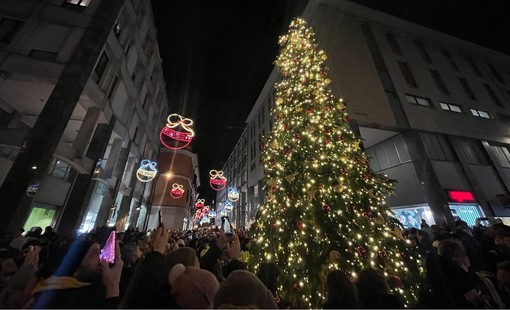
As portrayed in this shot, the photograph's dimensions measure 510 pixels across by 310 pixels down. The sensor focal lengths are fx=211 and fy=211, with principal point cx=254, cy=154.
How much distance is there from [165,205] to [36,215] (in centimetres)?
2182

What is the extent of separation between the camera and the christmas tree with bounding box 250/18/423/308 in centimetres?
406

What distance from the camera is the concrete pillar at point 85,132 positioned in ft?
41.8

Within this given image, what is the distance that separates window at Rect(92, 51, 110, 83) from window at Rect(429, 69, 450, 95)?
27799mm

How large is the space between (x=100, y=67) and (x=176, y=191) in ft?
72.3

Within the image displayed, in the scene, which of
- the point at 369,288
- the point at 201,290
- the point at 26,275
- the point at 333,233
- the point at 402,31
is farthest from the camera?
the point at 402,31

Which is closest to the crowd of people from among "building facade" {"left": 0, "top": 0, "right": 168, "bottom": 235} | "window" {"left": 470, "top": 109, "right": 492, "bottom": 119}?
"building facade" {"left": 0, "top": 0, "right": 168, "bottom": 235}

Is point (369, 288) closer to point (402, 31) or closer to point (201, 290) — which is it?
point (201, 290)

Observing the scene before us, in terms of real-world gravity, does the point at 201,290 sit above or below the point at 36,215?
below

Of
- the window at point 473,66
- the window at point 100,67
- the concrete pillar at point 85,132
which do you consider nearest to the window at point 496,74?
the window at point 473,66

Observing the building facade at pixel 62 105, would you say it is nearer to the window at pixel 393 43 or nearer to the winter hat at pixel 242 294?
the winter hat at pixel 242 294

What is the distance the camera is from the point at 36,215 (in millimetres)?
11766

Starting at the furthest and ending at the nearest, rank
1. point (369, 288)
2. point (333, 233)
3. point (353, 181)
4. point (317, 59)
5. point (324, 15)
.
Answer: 1. point (324, 15)
2. point (317, 59)
3. point (353, 181)
4. point (333, 233)
5. point (369, 288)

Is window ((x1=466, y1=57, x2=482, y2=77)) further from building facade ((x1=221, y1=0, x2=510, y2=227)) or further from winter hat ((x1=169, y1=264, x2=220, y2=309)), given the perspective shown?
winter hat ((x1=169, y1=264, x2=220, y2=309))

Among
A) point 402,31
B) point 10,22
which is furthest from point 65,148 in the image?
point 402,31
